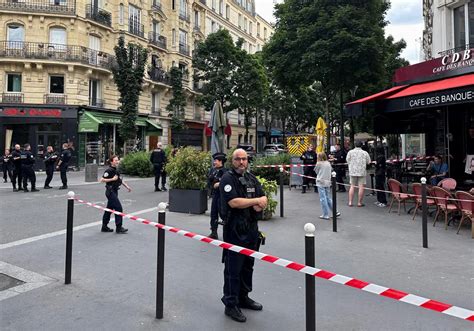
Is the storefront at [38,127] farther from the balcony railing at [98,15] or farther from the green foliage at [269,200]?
the green foliage at [269,200]

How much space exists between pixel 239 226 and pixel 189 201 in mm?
5810

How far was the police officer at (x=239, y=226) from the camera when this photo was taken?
376cm

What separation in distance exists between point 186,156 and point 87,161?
20284 mm

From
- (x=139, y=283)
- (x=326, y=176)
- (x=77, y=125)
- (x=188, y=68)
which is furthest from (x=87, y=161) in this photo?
(x=139, y=283)

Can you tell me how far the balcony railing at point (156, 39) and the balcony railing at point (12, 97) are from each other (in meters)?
12.6

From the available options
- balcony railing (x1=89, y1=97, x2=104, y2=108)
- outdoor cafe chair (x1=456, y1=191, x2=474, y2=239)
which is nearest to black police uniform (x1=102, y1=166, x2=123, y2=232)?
outdoor cafe chair (x1=456, y1=191, x2=474, y2=239)

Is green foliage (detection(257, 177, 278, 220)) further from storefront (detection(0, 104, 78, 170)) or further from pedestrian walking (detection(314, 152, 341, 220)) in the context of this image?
storefront (detection(0, 104, 78, 170))

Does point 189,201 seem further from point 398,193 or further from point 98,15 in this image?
point 98,15

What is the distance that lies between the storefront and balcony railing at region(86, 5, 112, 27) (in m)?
7.51

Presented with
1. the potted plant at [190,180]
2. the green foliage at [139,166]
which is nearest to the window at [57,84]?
the green foliage at [139,166]

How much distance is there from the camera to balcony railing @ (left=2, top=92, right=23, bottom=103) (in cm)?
2569

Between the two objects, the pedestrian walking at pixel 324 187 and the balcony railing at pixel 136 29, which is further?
the balcony railing at pixel 136 29

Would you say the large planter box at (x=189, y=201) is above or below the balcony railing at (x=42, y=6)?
below

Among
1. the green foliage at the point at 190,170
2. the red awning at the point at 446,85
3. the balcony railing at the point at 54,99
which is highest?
the balcony railing at the point at 54,99
